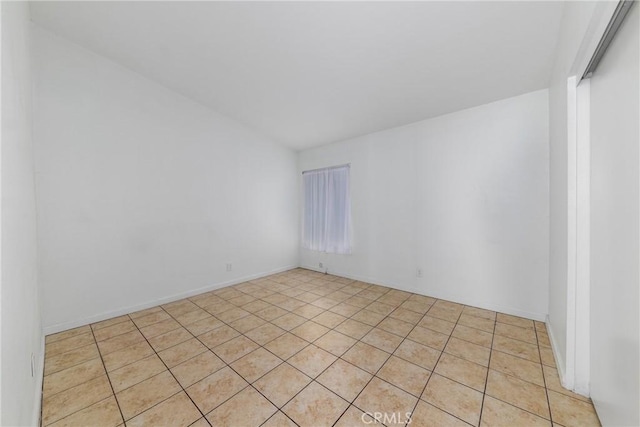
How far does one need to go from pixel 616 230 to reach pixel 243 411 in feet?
7.44

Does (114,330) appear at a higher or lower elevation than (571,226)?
lower

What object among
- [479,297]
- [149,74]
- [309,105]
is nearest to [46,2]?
[149,74]

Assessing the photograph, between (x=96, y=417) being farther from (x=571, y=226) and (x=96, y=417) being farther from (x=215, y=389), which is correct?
(x=571, y=226)

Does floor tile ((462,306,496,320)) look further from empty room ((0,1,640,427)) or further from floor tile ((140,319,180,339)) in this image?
floor tile ((140,319,180,339))

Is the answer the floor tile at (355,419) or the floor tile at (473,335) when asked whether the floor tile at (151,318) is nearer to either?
the floor tile at (355,419)

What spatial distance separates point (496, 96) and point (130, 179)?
4.36 m

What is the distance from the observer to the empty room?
1288mm

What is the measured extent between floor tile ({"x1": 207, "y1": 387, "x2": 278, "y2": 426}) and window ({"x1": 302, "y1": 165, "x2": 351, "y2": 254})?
9.13ft

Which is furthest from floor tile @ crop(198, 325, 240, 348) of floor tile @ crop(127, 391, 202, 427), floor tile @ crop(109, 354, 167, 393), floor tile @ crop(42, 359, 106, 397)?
floor tile @ crop(42, 359, 106, 397)

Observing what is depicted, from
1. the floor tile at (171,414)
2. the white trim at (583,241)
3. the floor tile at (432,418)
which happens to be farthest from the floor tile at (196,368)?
the white trim at (583,241)

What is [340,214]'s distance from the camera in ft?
13.7

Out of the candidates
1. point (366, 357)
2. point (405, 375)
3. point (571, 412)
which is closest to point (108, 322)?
point (366, 357)

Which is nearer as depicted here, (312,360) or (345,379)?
(345,379)

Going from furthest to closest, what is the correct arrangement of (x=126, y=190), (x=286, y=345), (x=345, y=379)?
(x=126, y=190)
(x=286, y=345)
(x=345, y=379)
